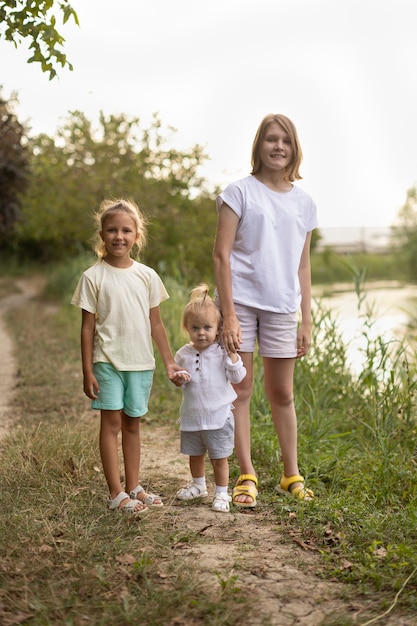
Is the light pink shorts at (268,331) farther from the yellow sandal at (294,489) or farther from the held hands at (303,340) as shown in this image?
the yellow sandal at (294,489)

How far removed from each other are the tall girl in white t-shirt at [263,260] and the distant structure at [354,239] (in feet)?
89.6

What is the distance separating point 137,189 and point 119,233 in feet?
45.5

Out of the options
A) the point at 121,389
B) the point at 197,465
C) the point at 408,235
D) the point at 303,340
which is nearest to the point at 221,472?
the point at 197,465

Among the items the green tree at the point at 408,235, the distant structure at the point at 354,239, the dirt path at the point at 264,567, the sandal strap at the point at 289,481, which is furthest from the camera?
the distant structure at the point at 354,239

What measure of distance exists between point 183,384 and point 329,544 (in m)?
0.96

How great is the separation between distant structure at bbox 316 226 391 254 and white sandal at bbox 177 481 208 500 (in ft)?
90.1

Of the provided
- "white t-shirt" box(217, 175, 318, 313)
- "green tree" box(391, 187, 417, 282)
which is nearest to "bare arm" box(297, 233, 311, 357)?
"white t-shirt" box(217, 175, 318, 313)

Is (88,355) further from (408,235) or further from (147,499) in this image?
(408,235)

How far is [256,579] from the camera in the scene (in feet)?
10.7

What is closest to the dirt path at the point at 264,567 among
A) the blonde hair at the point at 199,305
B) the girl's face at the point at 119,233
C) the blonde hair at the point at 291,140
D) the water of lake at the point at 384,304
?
the blonde hair at the point at 199,305

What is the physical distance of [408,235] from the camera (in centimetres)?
2497

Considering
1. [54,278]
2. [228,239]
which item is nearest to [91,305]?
[228,239]

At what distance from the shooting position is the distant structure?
32.7 meters

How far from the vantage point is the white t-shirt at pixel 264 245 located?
13.0 feet
